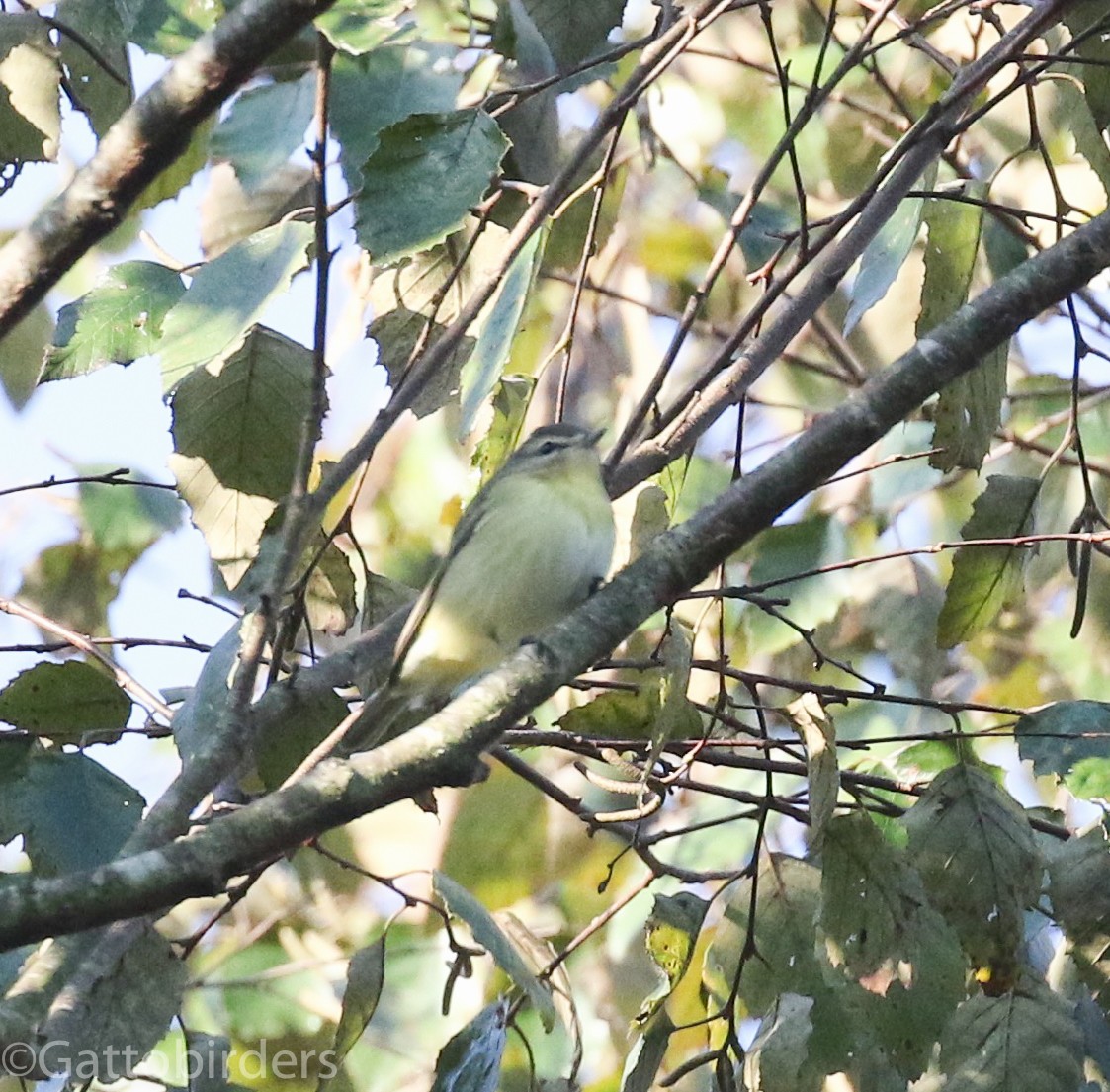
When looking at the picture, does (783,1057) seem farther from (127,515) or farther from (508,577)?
(127,515)

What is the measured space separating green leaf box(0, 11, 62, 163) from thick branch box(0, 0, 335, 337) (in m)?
1.06

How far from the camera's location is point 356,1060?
5879mm

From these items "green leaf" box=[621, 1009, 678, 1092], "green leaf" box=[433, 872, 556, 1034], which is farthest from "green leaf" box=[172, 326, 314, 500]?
"green leaf" box=[621, 1009, 678, 1092]

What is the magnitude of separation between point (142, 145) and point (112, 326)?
87cm

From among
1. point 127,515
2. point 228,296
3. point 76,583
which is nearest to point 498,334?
point 228,296

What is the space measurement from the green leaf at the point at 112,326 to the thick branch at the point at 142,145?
73 centimetres

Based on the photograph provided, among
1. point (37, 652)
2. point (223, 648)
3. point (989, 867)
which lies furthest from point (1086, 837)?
point (37, 652)

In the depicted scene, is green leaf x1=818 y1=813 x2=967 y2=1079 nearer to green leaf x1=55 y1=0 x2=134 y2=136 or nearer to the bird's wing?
the bird's wing

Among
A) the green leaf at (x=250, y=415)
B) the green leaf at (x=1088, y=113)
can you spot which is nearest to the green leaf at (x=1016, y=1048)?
the green leaf at (x=1088, y=113)

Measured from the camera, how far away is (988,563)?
8.68ft

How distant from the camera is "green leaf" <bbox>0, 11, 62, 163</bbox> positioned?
259 cm

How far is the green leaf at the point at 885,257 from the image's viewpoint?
7.97 ft

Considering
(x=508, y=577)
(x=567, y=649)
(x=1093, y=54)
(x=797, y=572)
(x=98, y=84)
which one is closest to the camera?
(x=567, y=649)

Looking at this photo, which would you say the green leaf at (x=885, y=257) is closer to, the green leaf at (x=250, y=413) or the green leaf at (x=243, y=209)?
the green leaf at (x=250, y=413)
